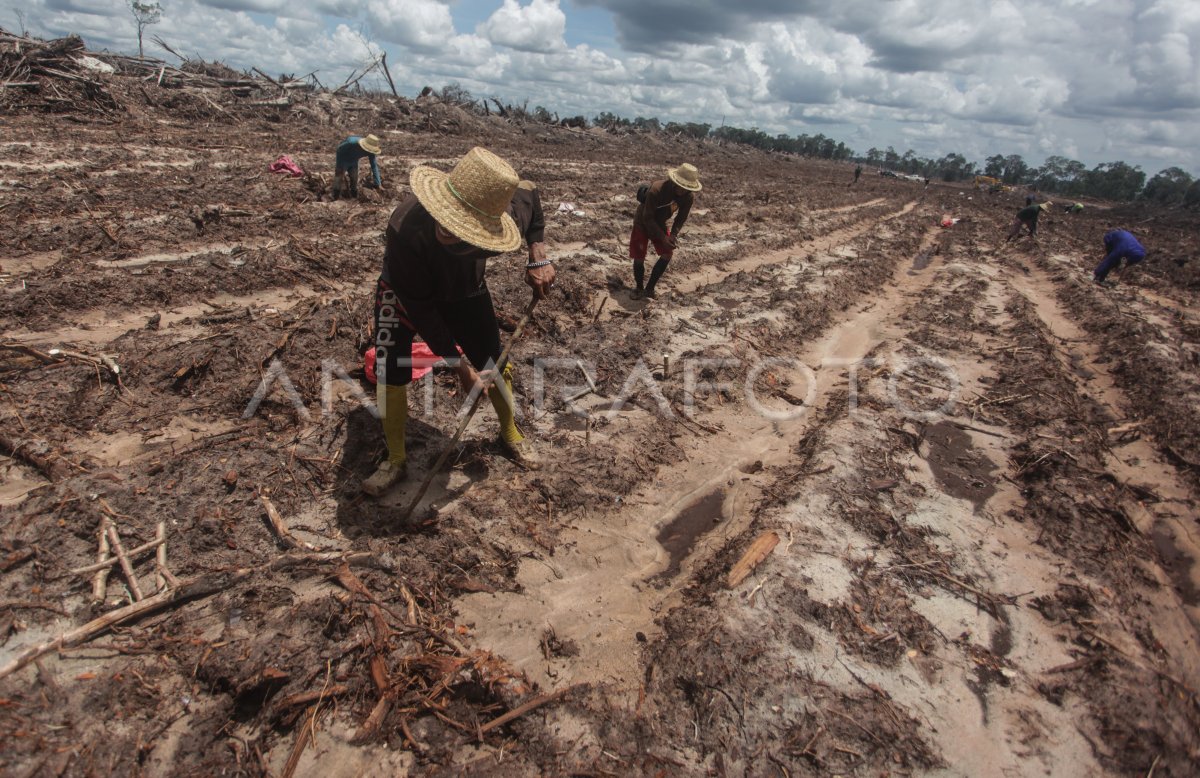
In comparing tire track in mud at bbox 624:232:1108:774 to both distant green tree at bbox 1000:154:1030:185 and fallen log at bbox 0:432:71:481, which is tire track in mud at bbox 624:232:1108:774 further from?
distant green tree at bbox 1000:154:1030:185

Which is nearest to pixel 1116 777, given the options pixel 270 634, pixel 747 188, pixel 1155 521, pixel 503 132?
pixel 1155 521

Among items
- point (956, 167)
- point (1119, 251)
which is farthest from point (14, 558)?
point (956, 167)

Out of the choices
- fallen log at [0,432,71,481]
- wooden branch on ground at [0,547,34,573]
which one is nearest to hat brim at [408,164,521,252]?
wooden branch on ground at [0,547,34,573]

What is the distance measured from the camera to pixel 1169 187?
57094mm

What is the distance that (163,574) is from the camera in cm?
251

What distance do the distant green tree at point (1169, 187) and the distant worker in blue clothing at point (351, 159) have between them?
72.6 m

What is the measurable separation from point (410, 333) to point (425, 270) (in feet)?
1.55

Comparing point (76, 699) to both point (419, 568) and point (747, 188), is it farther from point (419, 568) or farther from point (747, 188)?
point (747, 188)

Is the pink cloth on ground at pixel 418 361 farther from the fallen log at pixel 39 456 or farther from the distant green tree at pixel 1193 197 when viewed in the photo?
the distant green tree at pixel 1193 197

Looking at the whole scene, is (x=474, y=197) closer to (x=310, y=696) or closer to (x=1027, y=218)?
(x=310, y=696)

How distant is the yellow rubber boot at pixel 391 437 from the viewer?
319 cm

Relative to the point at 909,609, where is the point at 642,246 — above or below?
above

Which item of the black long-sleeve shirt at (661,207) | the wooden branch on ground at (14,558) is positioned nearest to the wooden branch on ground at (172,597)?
the wooden branch on ground at (14,558)

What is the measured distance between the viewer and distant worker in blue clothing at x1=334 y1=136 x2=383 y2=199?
8690 mm
